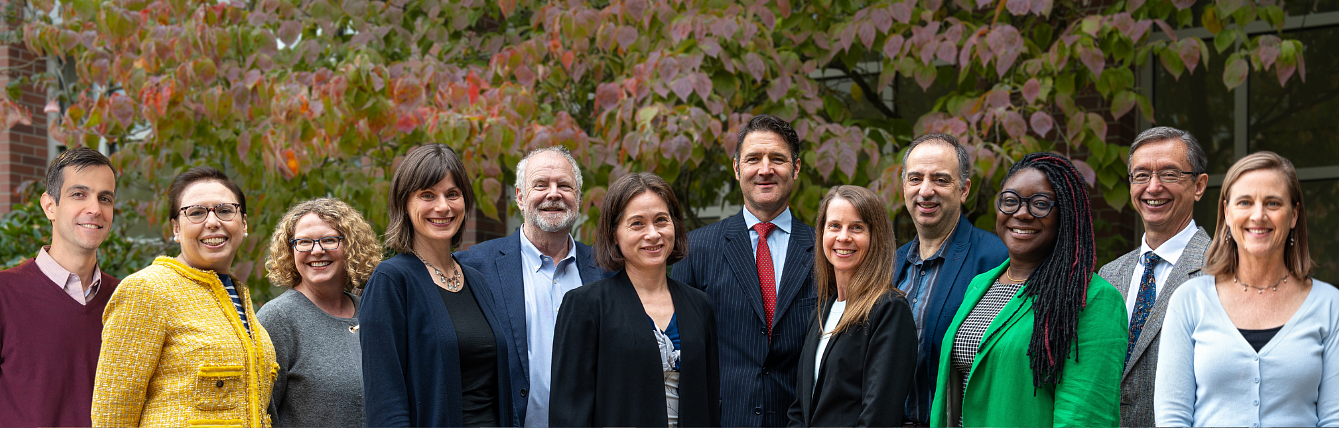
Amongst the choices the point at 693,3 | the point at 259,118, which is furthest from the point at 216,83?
the point at 693,3

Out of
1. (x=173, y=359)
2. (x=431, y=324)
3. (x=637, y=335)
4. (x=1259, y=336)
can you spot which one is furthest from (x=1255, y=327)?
(x=173, y=359)

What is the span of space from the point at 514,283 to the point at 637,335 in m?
0.76

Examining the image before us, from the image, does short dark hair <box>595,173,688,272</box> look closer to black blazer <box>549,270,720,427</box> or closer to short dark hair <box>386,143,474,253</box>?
black blazer <box>549,270,720,427</box>

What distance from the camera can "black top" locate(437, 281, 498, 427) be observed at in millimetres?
3527

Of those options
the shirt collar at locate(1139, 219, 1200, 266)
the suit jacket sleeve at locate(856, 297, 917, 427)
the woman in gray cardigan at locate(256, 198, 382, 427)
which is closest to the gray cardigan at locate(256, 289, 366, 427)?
the woman in gray cardigan at locate(256, 198, 382, 427)

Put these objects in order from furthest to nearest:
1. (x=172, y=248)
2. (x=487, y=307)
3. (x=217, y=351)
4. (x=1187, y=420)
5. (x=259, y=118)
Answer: (x=172, y=248), (x=259, y=118), (x=487, y=307), (x=217, y=351), (x=1187, y=420)

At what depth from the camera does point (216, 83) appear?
593cm

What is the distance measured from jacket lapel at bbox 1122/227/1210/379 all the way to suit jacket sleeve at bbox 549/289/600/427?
180cm

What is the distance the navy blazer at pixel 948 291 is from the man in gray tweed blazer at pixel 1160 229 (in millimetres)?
475

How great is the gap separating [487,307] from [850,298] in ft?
4.16

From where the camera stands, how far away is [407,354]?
3.46 m

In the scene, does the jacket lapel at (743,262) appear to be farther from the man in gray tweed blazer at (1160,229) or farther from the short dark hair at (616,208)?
the man in gray tweed blazer at (1160,229)

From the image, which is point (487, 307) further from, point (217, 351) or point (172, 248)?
point (172, 248)

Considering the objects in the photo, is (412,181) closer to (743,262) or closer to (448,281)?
(448,281)
